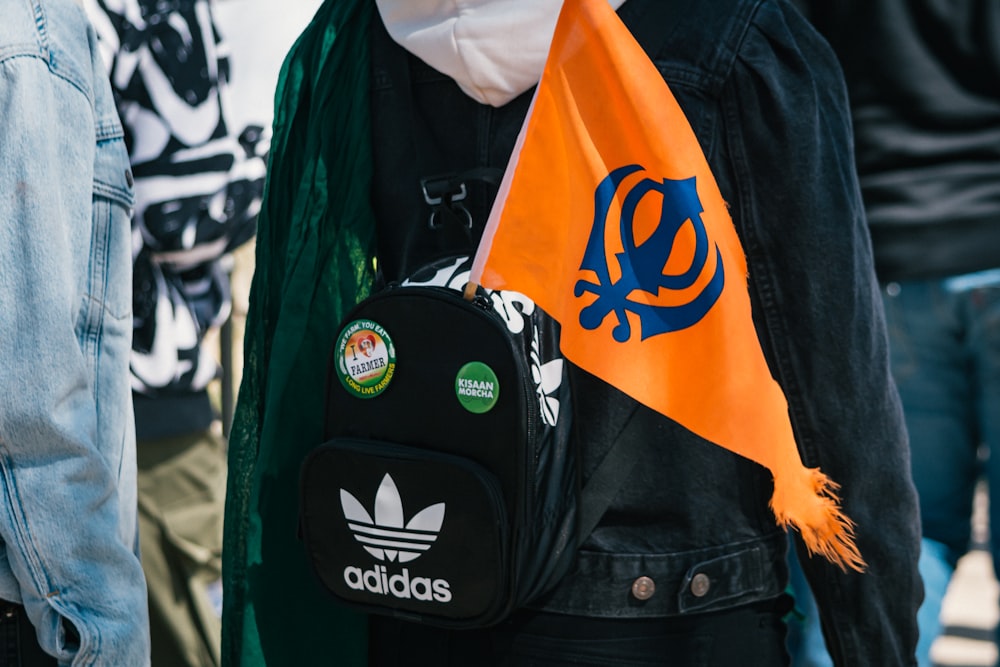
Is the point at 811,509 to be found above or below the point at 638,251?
below

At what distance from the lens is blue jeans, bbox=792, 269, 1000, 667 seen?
8.75ft

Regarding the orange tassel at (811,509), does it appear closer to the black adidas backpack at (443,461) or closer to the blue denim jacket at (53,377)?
the black adidas backpack at (443,461)

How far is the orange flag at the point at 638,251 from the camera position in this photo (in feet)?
4.60

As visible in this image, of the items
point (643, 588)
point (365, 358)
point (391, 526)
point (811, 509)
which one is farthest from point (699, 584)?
point (365, 358)

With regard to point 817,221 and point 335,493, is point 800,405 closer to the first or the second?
point 817,221

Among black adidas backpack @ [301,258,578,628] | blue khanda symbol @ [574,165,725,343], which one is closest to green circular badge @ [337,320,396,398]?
black adidas backpack @ [301,258,578,628]

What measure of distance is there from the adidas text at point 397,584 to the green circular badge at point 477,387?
210 millimetres

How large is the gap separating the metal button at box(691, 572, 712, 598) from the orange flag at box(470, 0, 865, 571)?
0.45ft

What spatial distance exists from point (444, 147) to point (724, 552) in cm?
65

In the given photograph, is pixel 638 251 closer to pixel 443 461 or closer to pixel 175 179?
pixel 443 461

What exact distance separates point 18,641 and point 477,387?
0.68 metres

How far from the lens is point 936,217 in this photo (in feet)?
8.48

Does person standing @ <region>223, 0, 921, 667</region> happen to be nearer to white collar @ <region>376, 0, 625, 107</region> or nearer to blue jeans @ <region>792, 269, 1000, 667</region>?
white collar @ <region>376, 0, 625, 107</region>

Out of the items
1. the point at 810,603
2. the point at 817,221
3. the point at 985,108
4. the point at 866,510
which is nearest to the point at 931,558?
the point at 810,603
